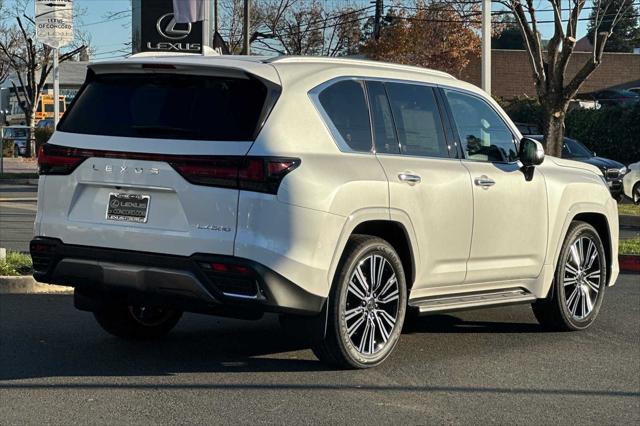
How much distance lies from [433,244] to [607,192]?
2.47 metres

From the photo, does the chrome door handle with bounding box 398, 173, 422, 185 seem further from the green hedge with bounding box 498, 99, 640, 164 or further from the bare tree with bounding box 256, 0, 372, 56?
the bare tree with bounding box 256, 0, 372, 56

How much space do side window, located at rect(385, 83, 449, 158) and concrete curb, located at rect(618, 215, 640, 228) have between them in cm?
1255

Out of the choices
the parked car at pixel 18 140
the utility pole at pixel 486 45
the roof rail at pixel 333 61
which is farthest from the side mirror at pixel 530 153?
the parked car at pixel 18 140

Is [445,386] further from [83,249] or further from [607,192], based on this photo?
[607,192]

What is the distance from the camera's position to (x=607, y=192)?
8.53 metres

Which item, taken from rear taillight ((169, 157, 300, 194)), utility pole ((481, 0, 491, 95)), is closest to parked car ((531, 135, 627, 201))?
utility pole ((481, 0, 491, 95))

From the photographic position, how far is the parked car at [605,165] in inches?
926

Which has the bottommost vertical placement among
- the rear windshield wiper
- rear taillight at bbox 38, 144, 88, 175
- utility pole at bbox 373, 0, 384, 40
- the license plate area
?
the license plate area

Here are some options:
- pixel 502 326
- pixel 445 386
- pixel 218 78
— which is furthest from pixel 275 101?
pixel 502 326

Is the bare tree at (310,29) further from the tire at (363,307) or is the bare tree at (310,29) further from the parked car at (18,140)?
the tire at (363,307)

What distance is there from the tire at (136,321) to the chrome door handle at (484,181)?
2418 mm

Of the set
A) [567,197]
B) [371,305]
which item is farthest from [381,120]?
[567,197]

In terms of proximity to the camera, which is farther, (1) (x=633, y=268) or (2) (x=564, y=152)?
(2) (x=564, y=152)

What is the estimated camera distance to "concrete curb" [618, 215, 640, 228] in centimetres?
1878
